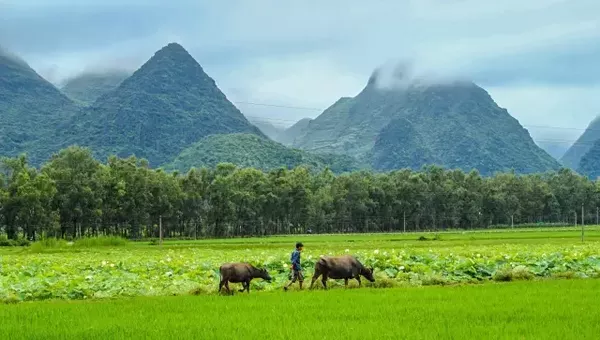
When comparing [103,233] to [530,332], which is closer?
[530,332]

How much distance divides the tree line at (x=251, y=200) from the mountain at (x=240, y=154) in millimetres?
60188

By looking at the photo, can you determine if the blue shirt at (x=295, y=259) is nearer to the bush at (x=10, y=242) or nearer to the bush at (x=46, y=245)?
the bush at (x=46, y=245)

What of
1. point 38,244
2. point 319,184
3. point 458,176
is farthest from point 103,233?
point 458,176

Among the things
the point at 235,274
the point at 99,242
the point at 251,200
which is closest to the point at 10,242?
the point at 99,242

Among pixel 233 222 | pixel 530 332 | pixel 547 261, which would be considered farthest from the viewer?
pixel 233 222

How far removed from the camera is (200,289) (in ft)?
56.0

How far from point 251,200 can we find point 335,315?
70.5 meters

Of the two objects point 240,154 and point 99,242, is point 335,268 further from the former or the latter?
point 240,154

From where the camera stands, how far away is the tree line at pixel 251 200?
6688cm

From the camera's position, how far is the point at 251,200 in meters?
82.3

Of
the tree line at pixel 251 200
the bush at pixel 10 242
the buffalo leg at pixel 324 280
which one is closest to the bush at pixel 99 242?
the bush at pixel 10 242

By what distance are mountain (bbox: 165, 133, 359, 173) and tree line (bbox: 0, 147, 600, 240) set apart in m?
60.2

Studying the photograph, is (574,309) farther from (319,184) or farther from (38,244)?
(319,184)

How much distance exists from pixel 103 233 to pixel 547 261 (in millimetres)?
64601
